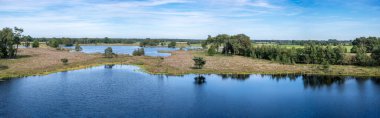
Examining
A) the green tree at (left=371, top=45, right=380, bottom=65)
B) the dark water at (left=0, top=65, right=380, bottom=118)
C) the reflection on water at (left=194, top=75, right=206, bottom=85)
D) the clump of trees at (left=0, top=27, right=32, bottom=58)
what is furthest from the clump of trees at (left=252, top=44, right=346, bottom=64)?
the clump of trees at (left=0, top=27, right=32, bottom=58)

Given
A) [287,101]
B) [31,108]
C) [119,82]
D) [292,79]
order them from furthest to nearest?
[292,79] → [119,82] → [287,101] → [31,108]

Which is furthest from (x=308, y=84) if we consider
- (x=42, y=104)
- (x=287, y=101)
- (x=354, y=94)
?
(x=42, y=104)

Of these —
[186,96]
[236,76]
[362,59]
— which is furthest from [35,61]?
[362,59]

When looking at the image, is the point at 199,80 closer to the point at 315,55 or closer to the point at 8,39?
the point at 315,55

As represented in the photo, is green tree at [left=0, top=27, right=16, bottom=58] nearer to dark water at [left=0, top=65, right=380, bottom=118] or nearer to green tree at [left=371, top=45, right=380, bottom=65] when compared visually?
dark water at [left=0, top=65, right=380, bottom=118]

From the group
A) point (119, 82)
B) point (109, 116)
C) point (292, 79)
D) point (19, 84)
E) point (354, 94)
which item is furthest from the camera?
point (292, 79)

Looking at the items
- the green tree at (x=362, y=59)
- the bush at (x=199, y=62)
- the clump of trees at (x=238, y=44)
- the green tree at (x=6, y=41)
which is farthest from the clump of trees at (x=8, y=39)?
the green tree at (x=362, y=59)

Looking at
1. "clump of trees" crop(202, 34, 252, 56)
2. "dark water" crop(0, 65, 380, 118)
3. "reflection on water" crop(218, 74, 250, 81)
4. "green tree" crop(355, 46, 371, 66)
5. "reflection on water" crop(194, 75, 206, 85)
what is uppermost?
"clump of trees" crop(202, 34, 252, 56)

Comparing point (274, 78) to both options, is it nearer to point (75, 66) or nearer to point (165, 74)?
point (165, 74)
